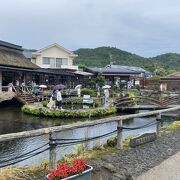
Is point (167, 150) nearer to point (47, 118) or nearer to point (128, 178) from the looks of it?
point (128, 178)

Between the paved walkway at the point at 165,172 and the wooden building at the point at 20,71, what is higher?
the wooden building at the point at 20,71

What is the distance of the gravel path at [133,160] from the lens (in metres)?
6.04

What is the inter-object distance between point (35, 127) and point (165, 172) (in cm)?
1355

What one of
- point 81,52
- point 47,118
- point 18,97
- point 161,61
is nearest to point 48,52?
point 18,97

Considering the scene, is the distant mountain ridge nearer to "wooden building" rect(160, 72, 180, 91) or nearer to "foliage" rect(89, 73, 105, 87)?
"wooden building" rect(160, 72, 180, 91)

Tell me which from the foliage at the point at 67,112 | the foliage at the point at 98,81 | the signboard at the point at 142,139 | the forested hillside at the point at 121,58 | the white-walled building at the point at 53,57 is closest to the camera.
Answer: the signboard at the point at 142,139

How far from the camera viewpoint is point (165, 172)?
6363 millimetres

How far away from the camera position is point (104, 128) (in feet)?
55.0

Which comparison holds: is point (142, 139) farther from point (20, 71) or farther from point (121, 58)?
point (121, 58)

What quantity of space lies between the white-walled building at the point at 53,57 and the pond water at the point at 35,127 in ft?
71.9

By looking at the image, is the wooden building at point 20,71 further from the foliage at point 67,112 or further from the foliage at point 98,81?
the foliage at point 67,112

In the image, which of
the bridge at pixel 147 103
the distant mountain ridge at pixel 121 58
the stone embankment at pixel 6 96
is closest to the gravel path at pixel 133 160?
the bridge at pixel 147 103

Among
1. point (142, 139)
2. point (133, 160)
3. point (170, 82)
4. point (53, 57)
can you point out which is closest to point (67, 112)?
point (142, 139)

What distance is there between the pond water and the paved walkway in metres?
2.08
